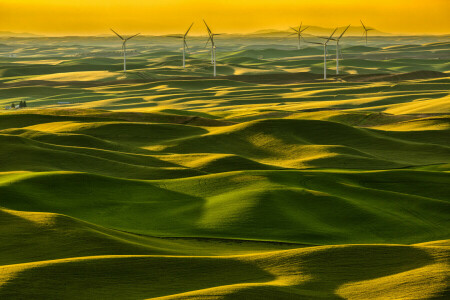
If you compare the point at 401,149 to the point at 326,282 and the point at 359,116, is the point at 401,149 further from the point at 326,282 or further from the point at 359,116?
the point at 326,282

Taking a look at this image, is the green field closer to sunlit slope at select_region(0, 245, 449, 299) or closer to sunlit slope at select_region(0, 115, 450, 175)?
sunlit slope at select_region(0, 245, 449, 299)

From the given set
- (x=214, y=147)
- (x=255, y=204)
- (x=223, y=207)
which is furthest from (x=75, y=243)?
(x=214, y=147)

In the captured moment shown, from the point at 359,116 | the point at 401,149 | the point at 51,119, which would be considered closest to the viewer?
the point at 401,149

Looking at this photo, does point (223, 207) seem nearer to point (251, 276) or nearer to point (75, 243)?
point (75, 243)

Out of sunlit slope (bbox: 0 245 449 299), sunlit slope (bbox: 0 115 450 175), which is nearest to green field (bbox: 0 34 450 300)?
sunlit slope (bbox: 0 245 449 299)

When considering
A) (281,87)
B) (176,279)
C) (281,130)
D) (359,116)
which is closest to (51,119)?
(281,130)

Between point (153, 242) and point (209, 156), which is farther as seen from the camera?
point (209, 156)

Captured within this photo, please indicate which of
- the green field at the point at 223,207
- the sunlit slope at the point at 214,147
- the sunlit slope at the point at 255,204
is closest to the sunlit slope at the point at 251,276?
the green field at the point at 223,207
